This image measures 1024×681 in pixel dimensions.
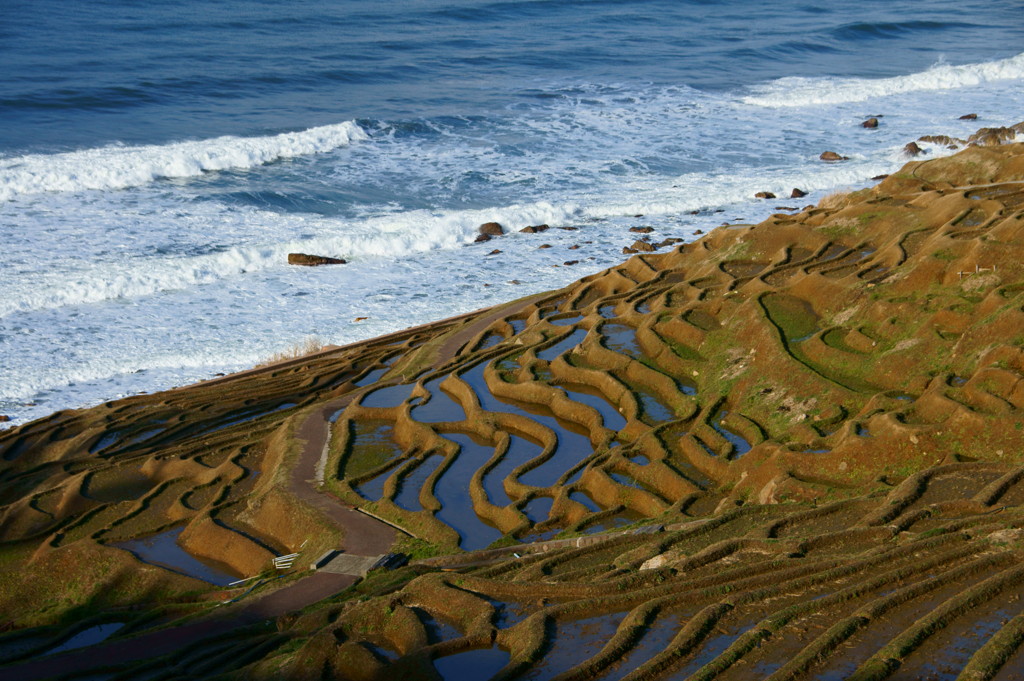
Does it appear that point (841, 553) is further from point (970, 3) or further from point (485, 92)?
point (970, 3)

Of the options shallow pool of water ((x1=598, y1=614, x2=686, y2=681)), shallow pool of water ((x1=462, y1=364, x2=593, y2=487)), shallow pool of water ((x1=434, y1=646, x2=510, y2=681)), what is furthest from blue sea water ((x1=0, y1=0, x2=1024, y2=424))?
shallow pool of water ((x1=598, y1=614, x2=686, y2=681))

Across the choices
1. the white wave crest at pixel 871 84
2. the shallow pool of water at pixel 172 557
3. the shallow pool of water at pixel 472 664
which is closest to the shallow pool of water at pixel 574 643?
the shallow pool of water at pixel 472 664

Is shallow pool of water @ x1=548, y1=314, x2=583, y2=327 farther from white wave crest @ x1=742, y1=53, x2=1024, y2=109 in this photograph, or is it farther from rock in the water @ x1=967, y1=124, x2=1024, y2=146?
white wave crest @ x1=742, y1=53, x2=1024, y2=109

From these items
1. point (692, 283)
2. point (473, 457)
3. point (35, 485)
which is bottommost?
point (35, 485)

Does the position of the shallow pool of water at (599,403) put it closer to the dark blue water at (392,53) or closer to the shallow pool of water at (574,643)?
the shallow pool of water at (574,643)

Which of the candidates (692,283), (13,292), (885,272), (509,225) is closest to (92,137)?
(13,292)
